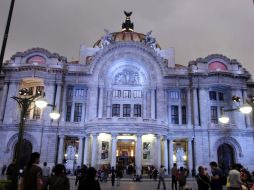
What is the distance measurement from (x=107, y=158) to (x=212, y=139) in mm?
17076

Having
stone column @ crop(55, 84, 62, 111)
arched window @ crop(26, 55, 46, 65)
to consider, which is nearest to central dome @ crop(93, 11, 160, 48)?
arched window @ crop(26, 55, 46, 65)

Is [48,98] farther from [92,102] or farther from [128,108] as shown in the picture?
[128,108]

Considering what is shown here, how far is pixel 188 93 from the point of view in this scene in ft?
153

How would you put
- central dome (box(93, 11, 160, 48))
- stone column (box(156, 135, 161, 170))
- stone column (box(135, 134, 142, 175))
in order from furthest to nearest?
central dome (box(93, 11, 160, 48)) → stone column (box(156, 135, 161, 170)) → stone column (box(135, 134, 142, 175))

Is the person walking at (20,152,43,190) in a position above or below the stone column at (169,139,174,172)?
below

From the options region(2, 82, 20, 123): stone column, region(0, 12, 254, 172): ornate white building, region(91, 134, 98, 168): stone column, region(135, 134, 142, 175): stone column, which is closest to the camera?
region(135, 134, 142, 175): stone column

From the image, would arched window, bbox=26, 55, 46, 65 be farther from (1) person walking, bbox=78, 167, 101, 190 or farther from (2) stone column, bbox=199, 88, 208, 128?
(1) person walking, bbox=78, 167, 101, 190

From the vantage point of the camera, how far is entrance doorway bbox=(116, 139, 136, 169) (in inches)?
1721

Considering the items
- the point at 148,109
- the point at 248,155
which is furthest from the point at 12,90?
the point at 248,155

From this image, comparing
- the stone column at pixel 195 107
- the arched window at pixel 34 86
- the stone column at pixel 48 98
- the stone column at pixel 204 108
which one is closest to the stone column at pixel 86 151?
the stone column at pixel 48 98

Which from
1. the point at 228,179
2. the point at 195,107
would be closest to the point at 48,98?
the point at 195,107

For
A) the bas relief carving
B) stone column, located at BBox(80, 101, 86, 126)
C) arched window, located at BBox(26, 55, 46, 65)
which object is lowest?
stone column, located at BBox(80, 101, 86, 126)

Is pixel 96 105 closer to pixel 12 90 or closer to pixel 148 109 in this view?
pixel 148 109

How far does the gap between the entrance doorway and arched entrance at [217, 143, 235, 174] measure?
46.2ft
